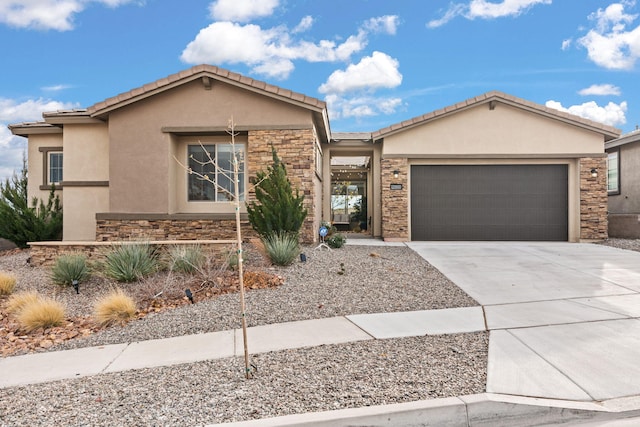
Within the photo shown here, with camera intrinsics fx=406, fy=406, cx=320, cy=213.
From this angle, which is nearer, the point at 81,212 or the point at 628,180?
the point at 81,212

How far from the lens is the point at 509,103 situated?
1386cm

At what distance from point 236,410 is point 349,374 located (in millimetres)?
1083

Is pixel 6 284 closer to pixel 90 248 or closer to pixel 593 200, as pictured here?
pixel 90 248

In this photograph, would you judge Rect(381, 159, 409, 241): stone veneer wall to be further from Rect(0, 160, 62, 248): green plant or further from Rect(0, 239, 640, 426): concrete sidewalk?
Rect(0, 160, 62, 248): green plant

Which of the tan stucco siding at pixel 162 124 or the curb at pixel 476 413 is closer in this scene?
the curb at pixel 476 413

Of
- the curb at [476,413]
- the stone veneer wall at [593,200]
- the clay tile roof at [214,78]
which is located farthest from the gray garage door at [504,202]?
the curb at [476,413]

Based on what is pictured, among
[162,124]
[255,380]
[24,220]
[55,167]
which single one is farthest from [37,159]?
[255,380]

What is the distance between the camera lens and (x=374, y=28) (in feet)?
51.3

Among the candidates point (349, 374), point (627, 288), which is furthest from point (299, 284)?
point (627, 288)

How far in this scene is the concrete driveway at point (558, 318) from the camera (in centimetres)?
364

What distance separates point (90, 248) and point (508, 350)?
Result: 30.7ft

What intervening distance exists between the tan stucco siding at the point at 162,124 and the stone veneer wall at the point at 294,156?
34 centimetres

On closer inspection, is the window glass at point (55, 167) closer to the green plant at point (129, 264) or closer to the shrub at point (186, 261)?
the green plant at point (129, 264)

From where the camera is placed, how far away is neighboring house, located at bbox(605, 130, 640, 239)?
1616 cm
